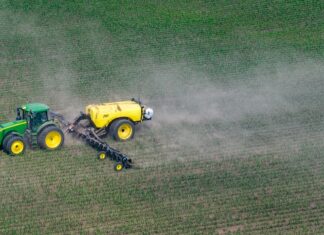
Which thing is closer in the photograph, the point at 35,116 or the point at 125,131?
the point at 35,116

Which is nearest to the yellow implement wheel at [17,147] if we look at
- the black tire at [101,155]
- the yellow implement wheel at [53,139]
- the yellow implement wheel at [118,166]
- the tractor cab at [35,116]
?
the tractor cab at [35,116]

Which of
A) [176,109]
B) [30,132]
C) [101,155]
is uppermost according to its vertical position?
[176,109]

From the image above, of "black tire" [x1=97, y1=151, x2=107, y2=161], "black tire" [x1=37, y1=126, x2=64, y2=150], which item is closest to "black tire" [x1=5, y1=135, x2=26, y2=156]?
"black tire" [x1=37, y1=126, x2=64, y2=150]

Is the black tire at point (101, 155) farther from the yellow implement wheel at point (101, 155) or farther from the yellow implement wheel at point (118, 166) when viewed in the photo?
the yellow implement wheel at point (118, 166)

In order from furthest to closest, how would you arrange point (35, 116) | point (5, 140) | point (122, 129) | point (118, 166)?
point (122, 129)
point (35, 116)
point (118, 166)
point (5, 140)

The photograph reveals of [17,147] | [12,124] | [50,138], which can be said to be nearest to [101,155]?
[50,138]

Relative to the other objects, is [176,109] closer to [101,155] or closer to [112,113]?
[112,113]

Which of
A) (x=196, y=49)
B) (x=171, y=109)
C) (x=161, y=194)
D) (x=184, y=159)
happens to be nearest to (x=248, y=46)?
(x=196, y=49)

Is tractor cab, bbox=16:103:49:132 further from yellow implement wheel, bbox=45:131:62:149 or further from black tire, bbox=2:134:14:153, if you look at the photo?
black tire, bbox=2:134:14:153
